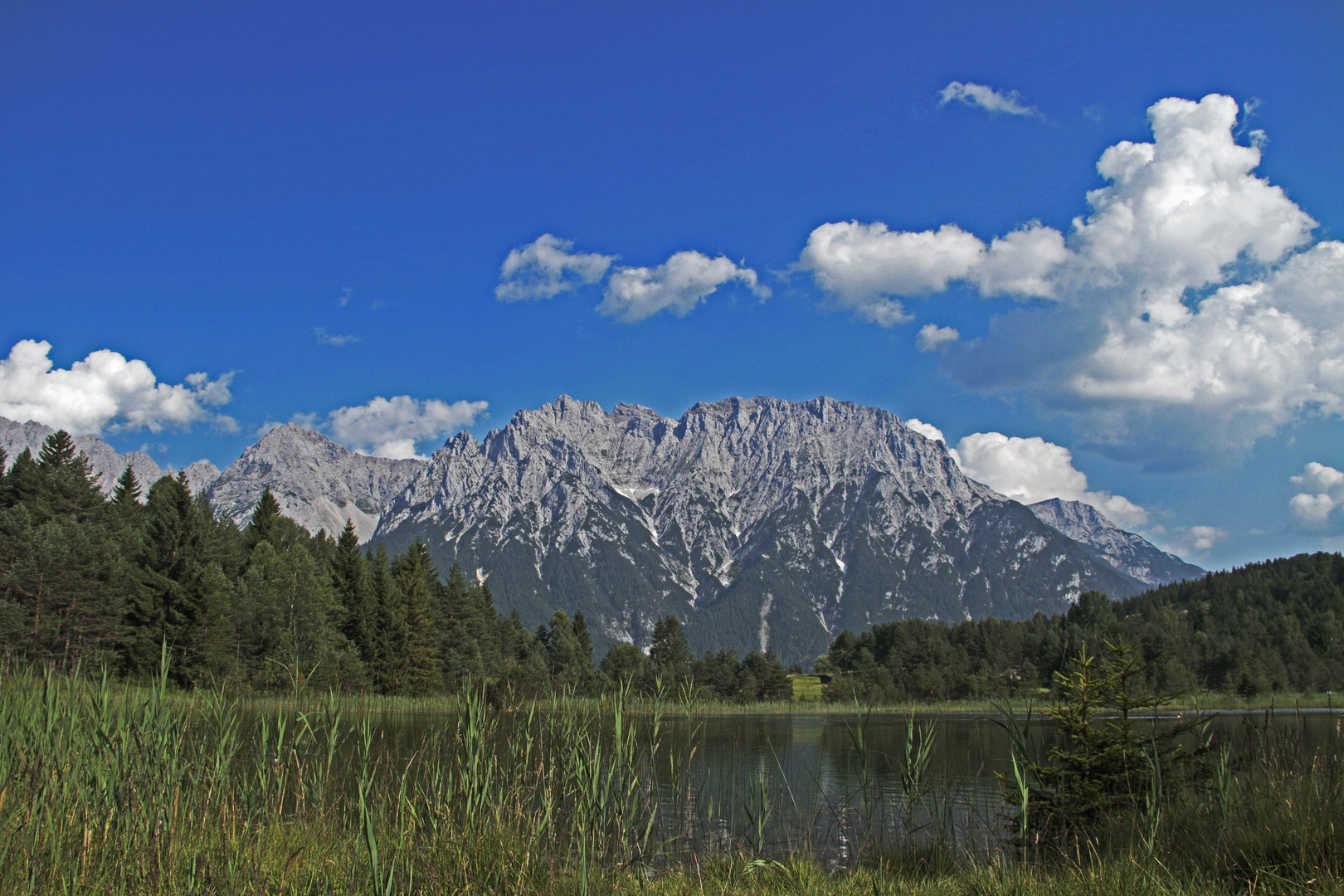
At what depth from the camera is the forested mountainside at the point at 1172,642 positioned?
109812mm

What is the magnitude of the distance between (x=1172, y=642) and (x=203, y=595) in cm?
11655

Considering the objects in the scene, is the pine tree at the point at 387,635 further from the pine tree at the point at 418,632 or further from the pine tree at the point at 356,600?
the pine tree at the point at 418,632

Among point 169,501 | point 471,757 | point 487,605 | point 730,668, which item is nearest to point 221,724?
point 471,757

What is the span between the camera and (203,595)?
54.1m

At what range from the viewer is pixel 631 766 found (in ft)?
28.3

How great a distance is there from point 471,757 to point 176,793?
8.26 ft

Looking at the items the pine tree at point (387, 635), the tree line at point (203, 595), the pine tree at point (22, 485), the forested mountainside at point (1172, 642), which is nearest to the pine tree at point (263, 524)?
the tree line at point (203, 595)

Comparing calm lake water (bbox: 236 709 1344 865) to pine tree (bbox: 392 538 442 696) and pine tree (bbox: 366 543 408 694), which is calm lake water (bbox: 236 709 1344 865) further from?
pine tree (bbox: 392 538 442 696)

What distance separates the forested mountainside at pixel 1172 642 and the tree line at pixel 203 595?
49.2 m

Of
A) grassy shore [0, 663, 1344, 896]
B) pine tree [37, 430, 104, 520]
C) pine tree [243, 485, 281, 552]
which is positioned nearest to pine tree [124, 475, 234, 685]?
pine tree [37, 430, 104, 520]

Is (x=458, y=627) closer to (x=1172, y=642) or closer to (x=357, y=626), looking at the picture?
(x=357, y=626)

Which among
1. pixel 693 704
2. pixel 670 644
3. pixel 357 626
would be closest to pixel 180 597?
pixel 357 626

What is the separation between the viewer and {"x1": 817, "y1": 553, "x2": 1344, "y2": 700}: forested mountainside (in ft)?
360

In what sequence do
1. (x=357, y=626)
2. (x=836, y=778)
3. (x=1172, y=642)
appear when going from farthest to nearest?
(x=1172, y=642) < (x=357, y=626) < (x=836, y=778)
